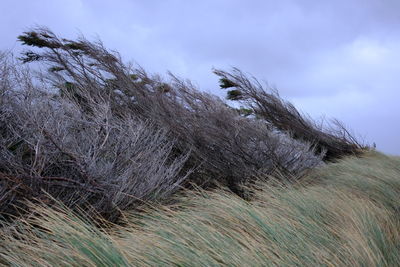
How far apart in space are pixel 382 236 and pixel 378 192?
2.68 m

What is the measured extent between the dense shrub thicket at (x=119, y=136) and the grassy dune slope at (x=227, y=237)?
0.45 meters

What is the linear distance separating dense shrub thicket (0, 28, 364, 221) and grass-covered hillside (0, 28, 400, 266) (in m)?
0.02

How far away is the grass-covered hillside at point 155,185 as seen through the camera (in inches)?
143

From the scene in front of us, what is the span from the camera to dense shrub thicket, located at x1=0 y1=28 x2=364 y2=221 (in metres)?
5.21

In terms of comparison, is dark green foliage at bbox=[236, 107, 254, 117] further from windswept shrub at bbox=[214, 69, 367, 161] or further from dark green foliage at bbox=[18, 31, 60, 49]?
dark green foliage at bbox=[18, 31, 60, 49]

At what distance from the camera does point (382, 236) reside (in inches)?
203

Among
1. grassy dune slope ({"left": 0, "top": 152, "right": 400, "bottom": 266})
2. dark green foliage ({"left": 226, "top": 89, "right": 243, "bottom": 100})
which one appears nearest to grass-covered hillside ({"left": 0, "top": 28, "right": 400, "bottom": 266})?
grassy dune slope ({"left": 0, "top": 152, "right": 400, "bottom": 266})

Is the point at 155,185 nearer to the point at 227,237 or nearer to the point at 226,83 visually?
the point at 227,237

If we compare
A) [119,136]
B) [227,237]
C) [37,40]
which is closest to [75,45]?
[37,40]

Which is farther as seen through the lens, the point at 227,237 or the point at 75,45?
the point at 75,45

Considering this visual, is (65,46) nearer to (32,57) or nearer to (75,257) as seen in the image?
(32,57)

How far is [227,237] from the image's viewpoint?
395cm

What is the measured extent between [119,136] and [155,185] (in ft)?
2.50

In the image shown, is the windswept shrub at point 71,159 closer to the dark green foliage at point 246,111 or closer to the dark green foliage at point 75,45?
the dark green foliage at point 75,45
